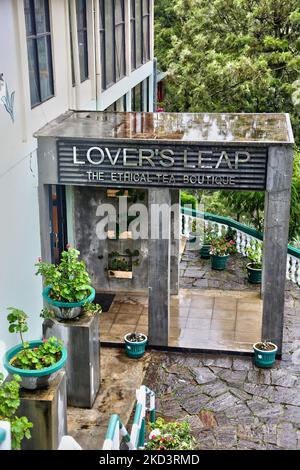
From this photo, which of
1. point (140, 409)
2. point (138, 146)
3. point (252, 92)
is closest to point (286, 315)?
point (138, 146)

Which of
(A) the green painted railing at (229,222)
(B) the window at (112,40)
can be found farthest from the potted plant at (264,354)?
(B) the window at (112,40)

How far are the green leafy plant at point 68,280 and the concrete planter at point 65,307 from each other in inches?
2.5

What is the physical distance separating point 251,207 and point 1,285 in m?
7.82

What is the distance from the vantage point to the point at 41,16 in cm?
1090

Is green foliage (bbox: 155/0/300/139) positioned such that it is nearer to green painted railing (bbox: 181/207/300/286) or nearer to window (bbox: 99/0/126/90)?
window (bbox: 99/0/126/90)

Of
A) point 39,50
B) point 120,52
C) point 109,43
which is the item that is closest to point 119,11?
point 120,52

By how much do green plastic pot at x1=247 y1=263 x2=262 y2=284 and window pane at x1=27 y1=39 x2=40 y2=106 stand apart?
20.9 feet

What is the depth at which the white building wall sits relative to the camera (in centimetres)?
930

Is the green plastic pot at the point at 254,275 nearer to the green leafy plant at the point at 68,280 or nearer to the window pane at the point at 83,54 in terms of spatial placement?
the window pane at the point at 83,54

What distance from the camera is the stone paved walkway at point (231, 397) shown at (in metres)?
9.37

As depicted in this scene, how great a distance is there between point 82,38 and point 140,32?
21.6 feet

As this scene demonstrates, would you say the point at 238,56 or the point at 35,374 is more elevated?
the point at 238,56

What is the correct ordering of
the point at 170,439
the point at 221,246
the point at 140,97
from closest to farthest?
1. the point at 170,439
2. the point at 221,246
3. the point at 140,97

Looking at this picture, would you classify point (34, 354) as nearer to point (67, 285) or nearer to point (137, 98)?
point (67, 285)
